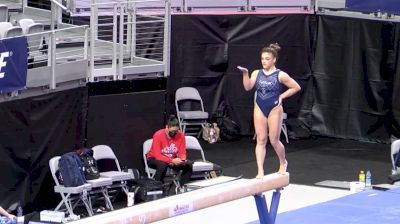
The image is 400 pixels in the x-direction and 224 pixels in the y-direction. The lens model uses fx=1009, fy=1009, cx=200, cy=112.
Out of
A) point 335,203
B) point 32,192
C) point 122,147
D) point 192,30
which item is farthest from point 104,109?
point 192,30

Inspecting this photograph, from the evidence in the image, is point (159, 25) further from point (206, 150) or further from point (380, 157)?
point (380, 157)

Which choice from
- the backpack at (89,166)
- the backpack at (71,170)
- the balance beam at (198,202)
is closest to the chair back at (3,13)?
the backpack at (89,166)

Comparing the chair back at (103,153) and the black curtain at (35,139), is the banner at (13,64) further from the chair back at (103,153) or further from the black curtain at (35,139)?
the chair back at (103,153)

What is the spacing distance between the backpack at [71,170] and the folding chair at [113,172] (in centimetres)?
68

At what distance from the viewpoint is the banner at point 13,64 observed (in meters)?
11.9

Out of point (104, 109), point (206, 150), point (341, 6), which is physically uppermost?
point (341, 6)

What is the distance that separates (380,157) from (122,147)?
193 inches

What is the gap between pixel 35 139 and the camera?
1271 cm

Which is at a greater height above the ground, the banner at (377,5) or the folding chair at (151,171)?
the banner at (377,5)

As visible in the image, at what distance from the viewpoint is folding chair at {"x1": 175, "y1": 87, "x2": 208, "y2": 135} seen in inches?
688

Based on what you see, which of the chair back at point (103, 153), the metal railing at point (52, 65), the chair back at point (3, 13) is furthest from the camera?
the chair back at point (3, 13)

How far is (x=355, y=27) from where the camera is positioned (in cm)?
1775

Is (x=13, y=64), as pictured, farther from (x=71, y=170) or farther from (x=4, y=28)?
(x=71, y=170)

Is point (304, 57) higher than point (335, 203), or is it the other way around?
point (304, 57)
